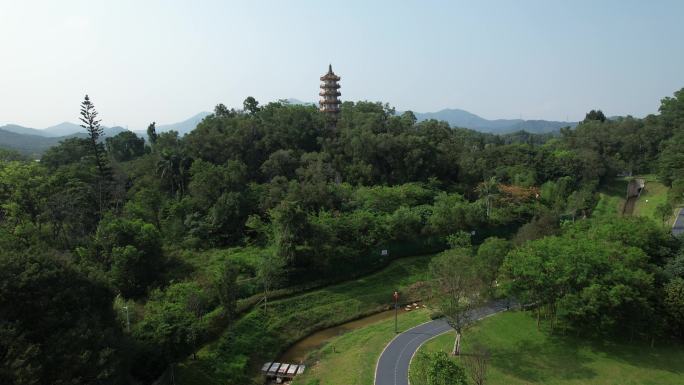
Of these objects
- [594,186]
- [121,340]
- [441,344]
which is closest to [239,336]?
[121,340]

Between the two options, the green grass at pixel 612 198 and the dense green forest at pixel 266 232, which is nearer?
the dense green forest at pixel 266 232

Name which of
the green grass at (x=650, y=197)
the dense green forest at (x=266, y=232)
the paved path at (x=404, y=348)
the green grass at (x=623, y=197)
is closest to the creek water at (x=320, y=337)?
the dense green forest at (x=266, y=232)

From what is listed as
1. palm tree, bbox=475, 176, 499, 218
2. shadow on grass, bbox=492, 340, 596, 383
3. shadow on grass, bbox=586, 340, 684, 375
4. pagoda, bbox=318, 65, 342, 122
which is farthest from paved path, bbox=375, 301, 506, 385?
pagoda, bbox=318, 65, 342, 122

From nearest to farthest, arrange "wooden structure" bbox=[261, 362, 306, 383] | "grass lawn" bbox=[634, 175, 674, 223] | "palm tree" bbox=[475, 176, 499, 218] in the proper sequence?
"wooden structure" bbox=[261, 362, 306, 383]
"palm tree" bbox=[475, 176, 499, 218]
"grass lawn" bbox=[634, 175, 674, 223]

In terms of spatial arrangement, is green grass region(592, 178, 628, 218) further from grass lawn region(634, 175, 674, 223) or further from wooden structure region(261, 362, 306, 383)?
wooden structure region(261, 362, 306, 383)

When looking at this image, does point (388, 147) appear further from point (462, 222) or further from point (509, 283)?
point (509, 283)

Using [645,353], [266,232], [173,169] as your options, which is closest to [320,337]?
[266,232]

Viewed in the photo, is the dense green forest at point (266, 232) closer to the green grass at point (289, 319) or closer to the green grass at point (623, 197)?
the green grass at point (289, 319)
